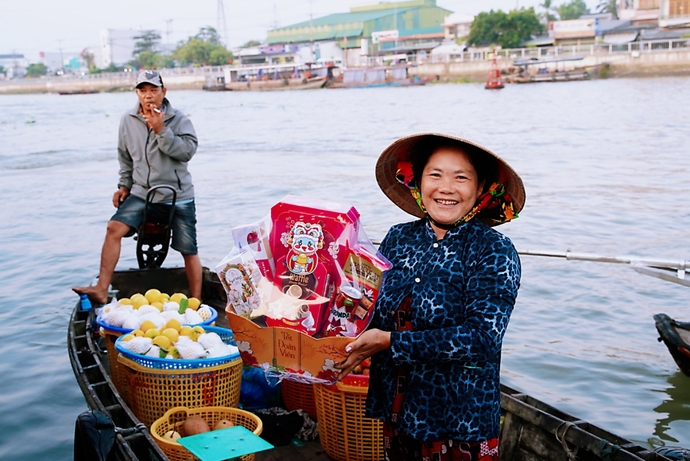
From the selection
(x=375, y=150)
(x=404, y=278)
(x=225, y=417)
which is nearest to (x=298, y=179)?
(x=375, y=150)

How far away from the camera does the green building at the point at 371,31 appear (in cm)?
10450

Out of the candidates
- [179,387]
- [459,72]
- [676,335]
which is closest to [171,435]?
[179,387]

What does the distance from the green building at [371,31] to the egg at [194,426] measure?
9899 centimetres

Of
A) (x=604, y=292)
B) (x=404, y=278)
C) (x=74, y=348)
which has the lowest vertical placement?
(x=604, y=292)

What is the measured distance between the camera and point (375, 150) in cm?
2227

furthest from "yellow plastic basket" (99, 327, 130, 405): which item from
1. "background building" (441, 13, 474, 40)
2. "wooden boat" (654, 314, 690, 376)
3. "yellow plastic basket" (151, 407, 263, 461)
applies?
"background building" (441, 13, 474, 40)

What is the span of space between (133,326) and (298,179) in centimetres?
1386

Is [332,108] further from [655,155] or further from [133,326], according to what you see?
[133,326]

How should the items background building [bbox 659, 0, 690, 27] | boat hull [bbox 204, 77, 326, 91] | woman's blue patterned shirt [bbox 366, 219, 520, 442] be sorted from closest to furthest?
woman's blue patterned shirt [bbox 366, 219, 520, 442] → background building [bbox 659, 0, 690, 27] → boat hull [bbox 204, 77, 326, 91]

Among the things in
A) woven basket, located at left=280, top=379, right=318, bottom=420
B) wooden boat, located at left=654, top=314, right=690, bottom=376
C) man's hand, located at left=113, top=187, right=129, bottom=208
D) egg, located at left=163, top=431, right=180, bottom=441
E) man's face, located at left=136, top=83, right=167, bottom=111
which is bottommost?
wooden boat, located at left=654, top=314, right=690, bottom=376

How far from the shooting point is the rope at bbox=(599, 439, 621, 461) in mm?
2800

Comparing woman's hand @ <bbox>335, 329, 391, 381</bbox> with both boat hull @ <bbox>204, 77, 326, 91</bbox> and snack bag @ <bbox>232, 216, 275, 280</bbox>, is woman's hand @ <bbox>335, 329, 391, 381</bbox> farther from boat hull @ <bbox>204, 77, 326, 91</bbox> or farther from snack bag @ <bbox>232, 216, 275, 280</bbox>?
boat hull @ <bbox>204, 77, 326, 91</bbox>

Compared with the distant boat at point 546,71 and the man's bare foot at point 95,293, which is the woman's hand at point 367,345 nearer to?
the man's bare foot at point 95,293

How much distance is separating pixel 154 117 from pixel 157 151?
0.33 m
